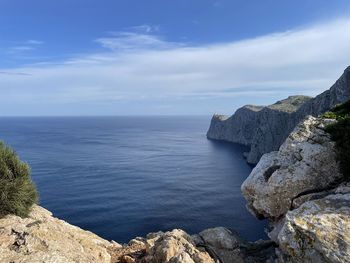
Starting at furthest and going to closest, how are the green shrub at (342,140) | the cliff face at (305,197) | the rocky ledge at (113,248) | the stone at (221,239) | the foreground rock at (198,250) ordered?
the stone at (221,239) < the green shrub at (342,140) < the foreground rock at (198,250) < the rocky ledge at (113,248) < the cliff face at (305,197)

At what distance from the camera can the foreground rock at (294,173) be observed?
17547mm

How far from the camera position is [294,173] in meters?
17.9

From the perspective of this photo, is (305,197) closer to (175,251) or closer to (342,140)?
(342,140)

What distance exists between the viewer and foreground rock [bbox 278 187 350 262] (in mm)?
12188

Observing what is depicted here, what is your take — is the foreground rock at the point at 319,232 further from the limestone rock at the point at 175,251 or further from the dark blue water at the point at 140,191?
the dark blue water at the point at 140,191

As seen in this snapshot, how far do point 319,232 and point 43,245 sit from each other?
1141cm

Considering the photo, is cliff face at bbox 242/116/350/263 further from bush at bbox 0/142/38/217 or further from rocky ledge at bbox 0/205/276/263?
bush at bbox 0/142/38/217

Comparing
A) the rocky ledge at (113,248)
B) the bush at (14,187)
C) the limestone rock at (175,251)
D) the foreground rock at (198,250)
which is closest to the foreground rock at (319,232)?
the foreground rock at (198,250)

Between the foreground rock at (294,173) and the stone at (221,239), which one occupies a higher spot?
the foreground rock at (294,173)

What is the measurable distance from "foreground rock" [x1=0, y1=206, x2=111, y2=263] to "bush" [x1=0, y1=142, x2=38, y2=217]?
206 centimetres

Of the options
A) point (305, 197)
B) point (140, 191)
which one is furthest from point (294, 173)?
point (140, 191)

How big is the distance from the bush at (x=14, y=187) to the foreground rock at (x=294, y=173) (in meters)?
13.9

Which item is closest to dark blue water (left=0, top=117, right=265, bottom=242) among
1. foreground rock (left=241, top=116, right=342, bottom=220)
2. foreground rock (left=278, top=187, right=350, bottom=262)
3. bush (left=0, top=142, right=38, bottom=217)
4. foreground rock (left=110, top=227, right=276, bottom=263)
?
bush (left=0, top=142, right=38, bottom=217)

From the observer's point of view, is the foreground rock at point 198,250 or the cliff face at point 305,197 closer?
the cliff face at point 305,197
